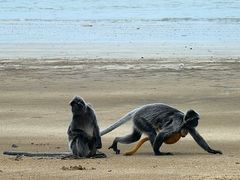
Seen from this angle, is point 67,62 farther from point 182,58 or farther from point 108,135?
point 108,135

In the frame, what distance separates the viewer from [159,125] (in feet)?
38.9

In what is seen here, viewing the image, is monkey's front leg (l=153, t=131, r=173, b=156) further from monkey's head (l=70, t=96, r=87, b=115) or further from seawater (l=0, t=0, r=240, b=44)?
seawater (l=0, t=0, r=240, b=44)

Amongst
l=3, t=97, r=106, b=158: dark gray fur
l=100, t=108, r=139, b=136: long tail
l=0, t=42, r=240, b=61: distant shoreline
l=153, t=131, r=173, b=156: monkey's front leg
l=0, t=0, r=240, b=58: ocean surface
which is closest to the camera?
l=3, t=97, r=106, b=158: dark gray fur

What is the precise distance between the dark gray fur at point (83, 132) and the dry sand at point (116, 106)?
0.28 m

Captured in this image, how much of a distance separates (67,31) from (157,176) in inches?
1046

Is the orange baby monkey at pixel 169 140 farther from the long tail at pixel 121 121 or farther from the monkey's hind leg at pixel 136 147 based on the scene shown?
the long tail at pixel 121 121

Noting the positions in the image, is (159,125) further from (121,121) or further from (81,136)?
(81,136)

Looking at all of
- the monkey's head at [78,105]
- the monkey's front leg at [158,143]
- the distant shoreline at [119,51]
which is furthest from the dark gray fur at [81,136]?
the distant shoreline at [119,51]

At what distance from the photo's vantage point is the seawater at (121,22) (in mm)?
32062

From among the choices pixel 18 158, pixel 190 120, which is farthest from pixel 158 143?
pixel 18 158

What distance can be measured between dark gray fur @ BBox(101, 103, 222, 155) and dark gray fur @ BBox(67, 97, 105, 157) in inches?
16.8

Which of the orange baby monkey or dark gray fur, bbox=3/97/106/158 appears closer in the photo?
dark gray fur, bbox=3/97/106/158

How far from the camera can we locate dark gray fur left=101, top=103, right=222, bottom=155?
11.6 meters

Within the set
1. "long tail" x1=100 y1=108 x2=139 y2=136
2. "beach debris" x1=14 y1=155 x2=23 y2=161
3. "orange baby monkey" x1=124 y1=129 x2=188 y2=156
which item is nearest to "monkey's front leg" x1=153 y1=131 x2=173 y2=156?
"orange baby monkey" x1=124 y1=129 x2=188 y2=156
